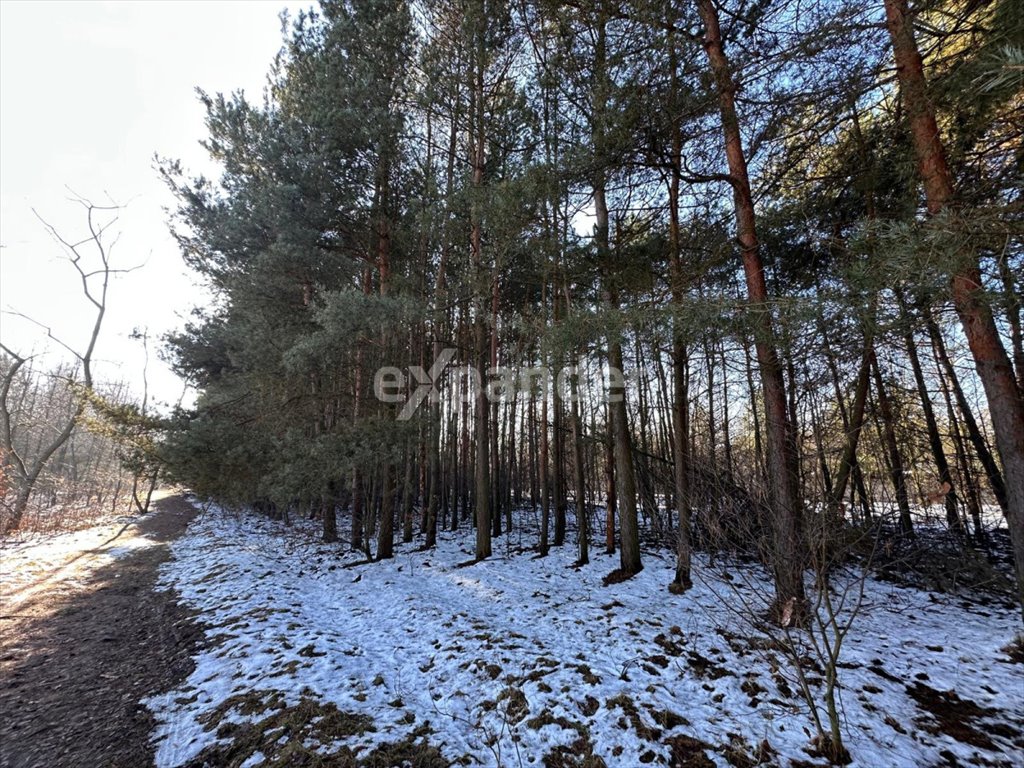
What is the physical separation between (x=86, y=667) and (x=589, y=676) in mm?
5303

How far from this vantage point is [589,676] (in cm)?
361

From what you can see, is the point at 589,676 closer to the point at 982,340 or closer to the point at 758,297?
the point at 758,297

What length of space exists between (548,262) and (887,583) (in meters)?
7.59

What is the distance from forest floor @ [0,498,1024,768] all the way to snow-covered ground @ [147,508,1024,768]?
19 mm

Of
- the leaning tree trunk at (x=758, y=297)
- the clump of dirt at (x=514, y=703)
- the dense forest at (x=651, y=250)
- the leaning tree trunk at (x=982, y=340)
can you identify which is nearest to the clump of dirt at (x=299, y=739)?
the clump of dirt at (x=514, y=703)

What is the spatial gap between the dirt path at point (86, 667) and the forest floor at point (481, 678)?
2cm

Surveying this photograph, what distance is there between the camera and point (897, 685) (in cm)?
333

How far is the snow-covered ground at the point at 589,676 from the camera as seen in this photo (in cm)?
275

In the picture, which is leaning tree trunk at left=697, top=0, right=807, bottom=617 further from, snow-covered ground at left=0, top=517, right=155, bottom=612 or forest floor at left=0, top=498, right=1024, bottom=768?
snow-covered ground at left=0, top=517, right=155, bottom=612

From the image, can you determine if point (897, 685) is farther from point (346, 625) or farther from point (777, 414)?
point (346, 625)

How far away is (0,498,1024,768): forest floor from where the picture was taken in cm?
274

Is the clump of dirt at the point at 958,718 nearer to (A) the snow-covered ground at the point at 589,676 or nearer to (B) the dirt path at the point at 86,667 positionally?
(A) the snow-covered ground at the point at 589,676

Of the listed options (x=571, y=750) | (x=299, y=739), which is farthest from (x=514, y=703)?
(x=299, y=739)

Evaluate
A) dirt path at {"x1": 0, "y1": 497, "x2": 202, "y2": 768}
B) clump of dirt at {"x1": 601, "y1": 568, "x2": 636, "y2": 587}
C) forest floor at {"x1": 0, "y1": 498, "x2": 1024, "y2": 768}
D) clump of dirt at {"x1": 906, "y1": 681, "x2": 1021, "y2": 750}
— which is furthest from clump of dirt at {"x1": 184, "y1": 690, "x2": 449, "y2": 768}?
clump of dirt at {"x1": 601, "y1": 568, "x2": 636, "y2": 587}
